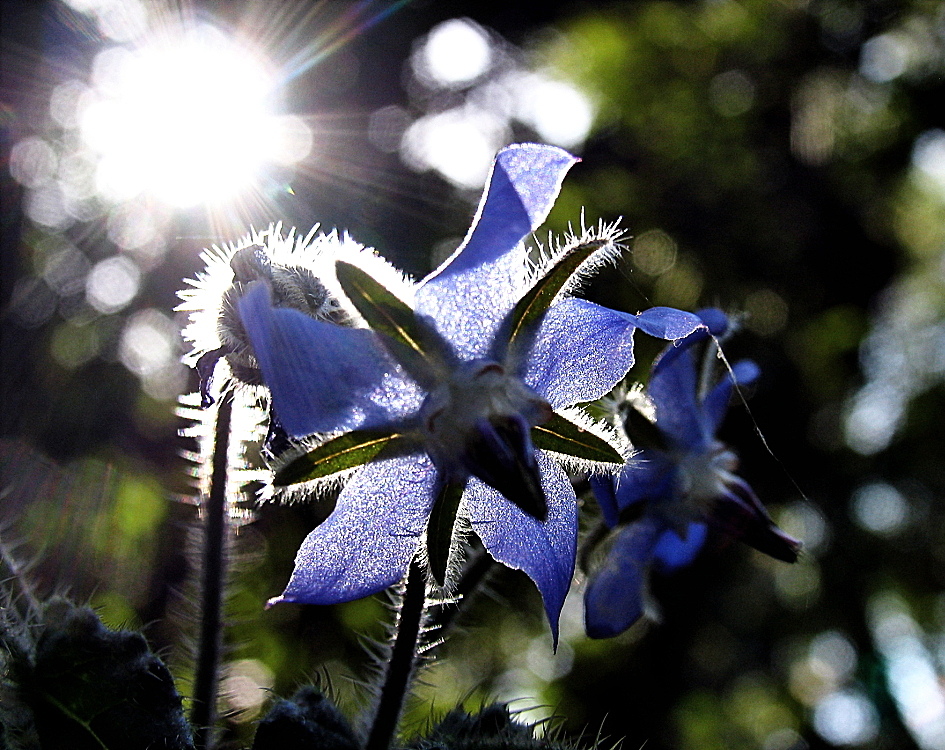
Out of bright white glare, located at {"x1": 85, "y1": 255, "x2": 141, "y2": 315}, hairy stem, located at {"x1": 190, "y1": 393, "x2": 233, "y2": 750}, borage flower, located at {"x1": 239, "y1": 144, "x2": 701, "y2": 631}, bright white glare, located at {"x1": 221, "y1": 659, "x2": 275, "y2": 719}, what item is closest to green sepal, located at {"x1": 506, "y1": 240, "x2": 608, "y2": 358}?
borage flower, located at {"x1": 239, "y1": 144, "x2": 701, "y2": 631}

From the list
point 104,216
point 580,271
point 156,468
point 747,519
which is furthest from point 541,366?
point 104,216

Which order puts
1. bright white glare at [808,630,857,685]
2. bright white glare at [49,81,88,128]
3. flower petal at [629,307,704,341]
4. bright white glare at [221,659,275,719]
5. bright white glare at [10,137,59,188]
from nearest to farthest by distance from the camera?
flower petal at [629,307,704,341] → bright white glare at [221,659,275,719] → bright white glare at [49,81,88,128] → bright white glare at [10,137,59,188] → bright white glare at [808,630,857,685]

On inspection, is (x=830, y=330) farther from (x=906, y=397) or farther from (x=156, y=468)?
(x=156, y=468)

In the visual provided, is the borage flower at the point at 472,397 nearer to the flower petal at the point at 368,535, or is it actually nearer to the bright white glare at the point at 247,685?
the flower petal at the point at 368,535

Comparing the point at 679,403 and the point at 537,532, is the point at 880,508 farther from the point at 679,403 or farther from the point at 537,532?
the point at 537,532

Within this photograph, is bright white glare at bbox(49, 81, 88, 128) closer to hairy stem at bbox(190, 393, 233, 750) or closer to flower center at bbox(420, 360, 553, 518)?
hairy stem at bbox(190, 393, 233, 750)

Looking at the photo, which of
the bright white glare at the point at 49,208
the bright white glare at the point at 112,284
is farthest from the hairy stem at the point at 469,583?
the bright white glare at the point at 49,208
